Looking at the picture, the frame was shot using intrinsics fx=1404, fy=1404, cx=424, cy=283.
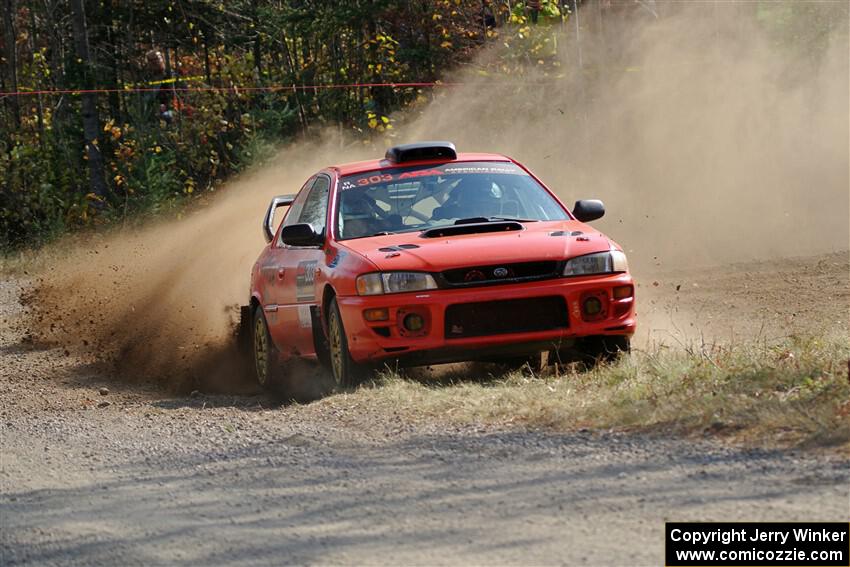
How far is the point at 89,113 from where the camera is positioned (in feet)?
93.6

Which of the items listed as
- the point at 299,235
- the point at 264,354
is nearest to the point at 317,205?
the point at 299,235

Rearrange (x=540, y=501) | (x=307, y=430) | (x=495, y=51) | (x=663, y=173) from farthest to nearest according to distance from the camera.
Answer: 1. (x=495, y=51)
2. (x=663, y=173)
3. (x=307, y=430)
4. (x=540, y=501)

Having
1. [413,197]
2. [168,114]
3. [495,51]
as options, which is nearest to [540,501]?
[413,197]

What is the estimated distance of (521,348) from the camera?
28.9ft

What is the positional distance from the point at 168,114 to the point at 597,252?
22717mm

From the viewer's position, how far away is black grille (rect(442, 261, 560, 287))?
28.6ft

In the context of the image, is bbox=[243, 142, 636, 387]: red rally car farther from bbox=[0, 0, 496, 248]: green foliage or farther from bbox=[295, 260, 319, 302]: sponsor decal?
bbox=[0, 0, 496, 248]: green foliage

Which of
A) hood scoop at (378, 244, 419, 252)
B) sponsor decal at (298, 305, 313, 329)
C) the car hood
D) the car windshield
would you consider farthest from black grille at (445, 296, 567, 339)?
sponsor decal at (298, 305, 313, 329)

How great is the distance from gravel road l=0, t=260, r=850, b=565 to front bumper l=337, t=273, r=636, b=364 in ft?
2.21

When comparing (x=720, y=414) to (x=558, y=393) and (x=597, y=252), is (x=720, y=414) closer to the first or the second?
(x=558, y=393)

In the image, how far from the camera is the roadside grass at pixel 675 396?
6.68 metres

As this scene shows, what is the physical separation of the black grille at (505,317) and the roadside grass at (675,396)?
0.33 meters

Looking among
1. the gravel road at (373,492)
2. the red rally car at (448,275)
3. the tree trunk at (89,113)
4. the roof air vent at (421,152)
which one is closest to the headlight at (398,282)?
the red rally car at (448,275)

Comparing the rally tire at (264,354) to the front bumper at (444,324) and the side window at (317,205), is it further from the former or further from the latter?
the front bumper at (444,324)
